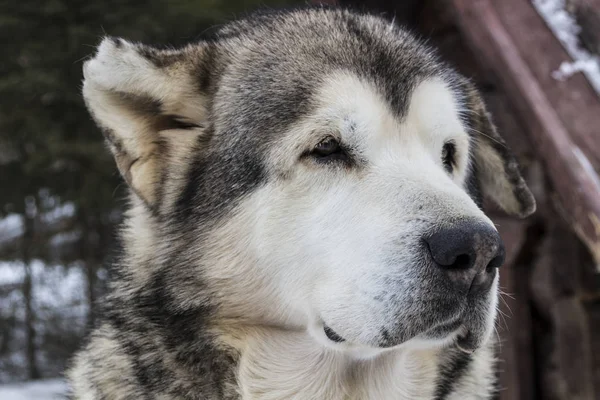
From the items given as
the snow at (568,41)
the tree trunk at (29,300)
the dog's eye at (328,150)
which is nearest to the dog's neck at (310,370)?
the dog's eye at (328,150)

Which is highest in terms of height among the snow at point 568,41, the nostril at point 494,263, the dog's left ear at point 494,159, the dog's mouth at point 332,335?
the snow at point 568,41

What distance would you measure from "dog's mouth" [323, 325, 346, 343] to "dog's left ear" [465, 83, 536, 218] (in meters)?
1.13

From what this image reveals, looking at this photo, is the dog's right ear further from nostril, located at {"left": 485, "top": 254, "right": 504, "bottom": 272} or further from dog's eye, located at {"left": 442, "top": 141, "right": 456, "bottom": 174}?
nostril, located at {"left": 485, "top": 254, "right": 504, "bottom": 272}

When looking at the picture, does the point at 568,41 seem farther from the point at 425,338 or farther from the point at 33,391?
the point at 33,391

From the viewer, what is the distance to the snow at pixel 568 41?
419cm

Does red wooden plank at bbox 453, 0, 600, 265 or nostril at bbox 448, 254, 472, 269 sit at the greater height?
red wooden plank at bbox 453, 0, 600, 265

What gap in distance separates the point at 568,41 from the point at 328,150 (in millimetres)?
2417

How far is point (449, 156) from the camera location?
282 cm

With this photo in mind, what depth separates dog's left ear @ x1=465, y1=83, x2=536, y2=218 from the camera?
125 inches

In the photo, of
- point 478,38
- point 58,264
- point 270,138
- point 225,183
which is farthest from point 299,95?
point 58,264

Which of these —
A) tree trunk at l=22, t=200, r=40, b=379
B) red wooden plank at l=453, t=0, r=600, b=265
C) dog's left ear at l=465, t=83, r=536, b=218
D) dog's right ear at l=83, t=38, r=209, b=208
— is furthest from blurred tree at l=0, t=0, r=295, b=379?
dog's right ear at l=83, t=38, r=209, b=208

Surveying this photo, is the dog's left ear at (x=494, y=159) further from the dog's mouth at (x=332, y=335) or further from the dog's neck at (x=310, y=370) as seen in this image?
the dog's mouth at (x=332, y=335)

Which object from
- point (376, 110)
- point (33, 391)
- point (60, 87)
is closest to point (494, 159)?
point (376, 110)

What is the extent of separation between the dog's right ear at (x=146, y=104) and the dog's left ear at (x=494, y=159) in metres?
1.11
